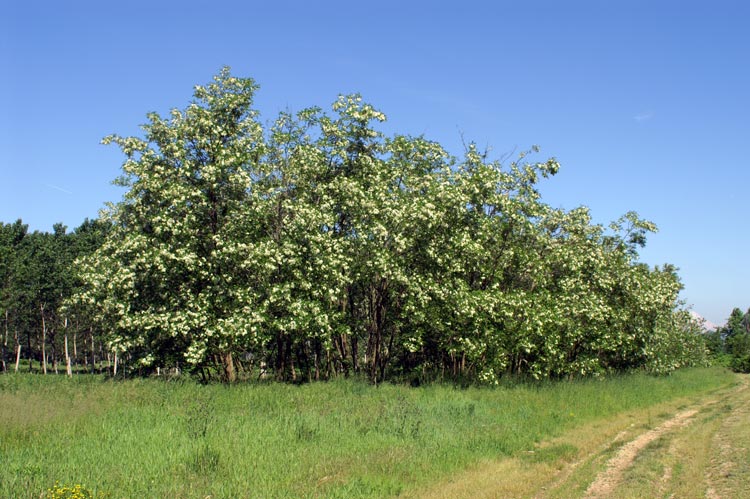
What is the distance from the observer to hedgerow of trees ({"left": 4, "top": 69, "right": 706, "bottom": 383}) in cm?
2381

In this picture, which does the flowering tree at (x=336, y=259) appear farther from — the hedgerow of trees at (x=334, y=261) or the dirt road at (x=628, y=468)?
the dirt road at (x=628, y=468)

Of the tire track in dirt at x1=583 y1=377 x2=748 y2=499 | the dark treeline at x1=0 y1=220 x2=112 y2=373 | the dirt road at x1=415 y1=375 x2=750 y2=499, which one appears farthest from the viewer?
the dark treeline at x1=0 y1=220 x2=112 y2=373

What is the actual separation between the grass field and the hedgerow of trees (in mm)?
3240

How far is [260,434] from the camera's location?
47.2ft

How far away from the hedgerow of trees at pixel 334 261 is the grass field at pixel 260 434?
3240mm

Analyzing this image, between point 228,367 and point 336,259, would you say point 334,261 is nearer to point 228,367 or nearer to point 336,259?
point 336,259

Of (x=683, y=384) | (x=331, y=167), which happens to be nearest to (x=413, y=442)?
(x=331, y=167)

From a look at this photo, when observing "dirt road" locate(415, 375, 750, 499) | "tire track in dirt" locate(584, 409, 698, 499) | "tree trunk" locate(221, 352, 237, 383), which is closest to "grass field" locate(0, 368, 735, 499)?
"dirt road" locate(415, 375, 750, 499)

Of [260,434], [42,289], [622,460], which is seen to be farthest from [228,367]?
[42,289]

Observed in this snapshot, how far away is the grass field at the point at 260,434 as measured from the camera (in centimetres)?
1097

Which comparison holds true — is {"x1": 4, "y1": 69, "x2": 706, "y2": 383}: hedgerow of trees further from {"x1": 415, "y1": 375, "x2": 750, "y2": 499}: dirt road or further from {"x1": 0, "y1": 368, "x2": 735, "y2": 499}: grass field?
{"x1": 415, "y1": 375, "x2": 750, "y2": 499}: dirt road

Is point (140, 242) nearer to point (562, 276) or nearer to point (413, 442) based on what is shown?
point (413, 442)

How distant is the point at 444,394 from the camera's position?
23.1 metres

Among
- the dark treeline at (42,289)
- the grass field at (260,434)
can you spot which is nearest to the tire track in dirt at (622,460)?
the grass field at (260,434)
